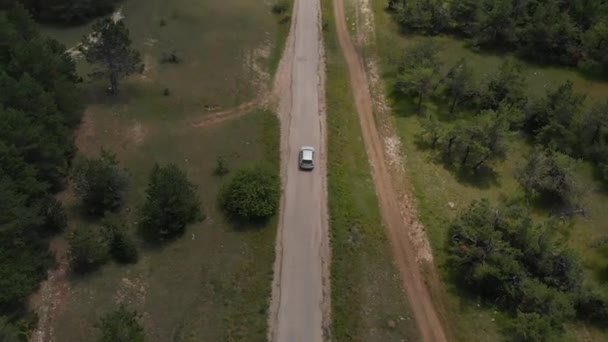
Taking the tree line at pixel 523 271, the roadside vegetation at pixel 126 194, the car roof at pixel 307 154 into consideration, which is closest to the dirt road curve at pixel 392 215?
the tree line at pixel 523 271

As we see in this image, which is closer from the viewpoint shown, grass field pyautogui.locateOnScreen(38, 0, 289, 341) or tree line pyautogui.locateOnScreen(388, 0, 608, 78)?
grass field pyautogui.locateOnScreen(38, 0, 289, 341)

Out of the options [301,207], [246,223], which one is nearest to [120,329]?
[246,223]

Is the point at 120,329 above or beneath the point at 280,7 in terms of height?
beneath

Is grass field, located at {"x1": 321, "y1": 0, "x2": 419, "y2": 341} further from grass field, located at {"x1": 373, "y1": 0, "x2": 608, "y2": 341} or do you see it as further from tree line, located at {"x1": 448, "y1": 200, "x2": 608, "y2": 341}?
tree line, located at {"x1": 448, "y1": 200, "x2": 608, "y2": 341}

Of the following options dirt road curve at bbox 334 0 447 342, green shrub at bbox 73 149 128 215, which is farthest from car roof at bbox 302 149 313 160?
green shrub at bbox 73 149 128 215

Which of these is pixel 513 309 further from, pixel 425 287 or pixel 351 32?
pixel 351 32

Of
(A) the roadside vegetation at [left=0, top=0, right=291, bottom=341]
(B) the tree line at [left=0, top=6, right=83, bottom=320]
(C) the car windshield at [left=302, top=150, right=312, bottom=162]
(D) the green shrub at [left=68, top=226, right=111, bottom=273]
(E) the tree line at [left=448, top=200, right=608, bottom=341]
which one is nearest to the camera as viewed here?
(B) the tree line at [left=0, top=6, right=83, bottom=320]

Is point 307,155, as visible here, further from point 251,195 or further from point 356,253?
point 356,253
